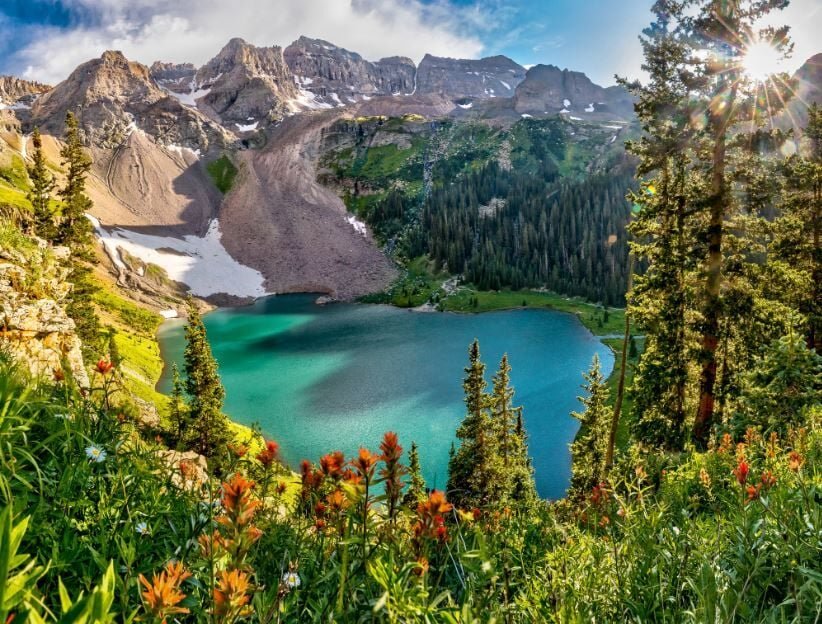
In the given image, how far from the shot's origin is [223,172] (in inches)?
6107

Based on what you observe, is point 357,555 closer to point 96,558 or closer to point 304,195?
point 96,558

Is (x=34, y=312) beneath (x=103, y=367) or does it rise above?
beneath

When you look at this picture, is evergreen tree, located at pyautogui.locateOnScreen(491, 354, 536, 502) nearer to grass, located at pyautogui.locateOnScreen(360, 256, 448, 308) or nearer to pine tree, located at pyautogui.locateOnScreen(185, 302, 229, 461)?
pine tree, located at pyautogui.locateOnScreen(185, 302, 229, 461)

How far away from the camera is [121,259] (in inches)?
3775

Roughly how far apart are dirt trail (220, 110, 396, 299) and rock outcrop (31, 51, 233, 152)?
66.2 feet

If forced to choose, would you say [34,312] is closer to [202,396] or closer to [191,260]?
[202,396]

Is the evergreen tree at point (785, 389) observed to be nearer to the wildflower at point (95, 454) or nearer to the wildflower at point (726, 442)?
the wildflower at point (726, 442)

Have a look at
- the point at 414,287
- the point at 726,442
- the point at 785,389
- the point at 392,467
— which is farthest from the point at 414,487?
the point at 414,287

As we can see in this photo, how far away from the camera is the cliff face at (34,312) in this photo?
24.2 feet

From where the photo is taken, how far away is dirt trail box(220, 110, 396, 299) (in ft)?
396

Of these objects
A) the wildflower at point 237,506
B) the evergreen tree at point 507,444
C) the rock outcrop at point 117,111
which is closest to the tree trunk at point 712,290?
the evergreen tree at point 507,444

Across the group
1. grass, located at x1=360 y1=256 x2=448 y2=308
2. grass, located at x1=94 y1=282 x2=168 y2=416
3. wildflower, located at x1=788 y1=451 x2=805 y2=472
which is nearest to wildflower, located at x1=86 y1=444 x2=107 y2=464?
wildflower, located at x1=788 y1=451 x2=805 y2=472

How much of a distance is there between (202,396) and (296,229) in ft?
393

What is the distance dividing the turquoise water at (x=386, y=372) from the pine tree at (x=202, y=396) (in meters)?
10.5
